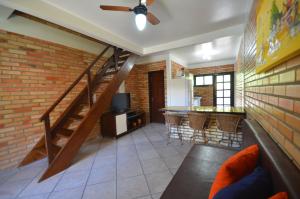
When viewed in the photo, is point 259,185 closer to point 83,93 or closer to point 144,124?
point 83,93

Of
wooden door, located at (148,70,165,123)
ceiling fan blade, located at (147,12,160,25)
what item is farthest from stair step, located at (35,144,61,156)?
wooden door, located at (148,70,165,123)

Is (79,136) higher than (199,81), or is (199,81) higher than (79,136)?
(199,81)

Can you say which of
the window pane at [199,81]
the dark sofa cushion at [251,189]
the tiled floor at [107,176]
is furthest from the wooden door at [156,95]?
the dark sofa cushion at [251,189]

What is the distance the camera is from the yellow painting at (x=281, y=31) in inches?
26.4

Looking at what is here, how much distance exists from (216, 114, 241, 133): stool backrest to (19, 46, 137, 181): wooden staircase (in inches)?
96.0

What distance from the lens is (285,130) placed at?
0.84 meters

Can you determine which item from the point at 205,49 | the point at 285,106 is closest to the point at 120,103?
the point at 205,49

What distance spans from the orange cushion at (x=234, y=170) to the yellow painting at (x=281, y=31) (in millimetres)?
677

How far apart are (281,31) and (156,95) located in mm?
4469

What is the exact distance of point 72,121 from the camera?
3.11 meters

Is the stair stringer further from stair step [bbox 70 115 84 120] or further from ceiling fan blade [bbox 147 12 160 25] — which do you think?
ceiling fan blade [bbox 147 12 160 25]

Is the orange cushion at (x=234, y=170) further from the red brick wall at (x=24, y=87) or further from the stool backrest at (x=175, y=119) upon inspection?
the red brick wall at (x=24, y=87)

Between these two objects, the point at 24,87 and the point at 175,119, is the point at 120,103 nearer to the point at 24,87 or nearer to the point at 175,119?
the point at 175,119

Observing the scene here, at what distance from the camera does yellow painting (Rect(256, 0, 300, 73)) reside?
2.20 feet
